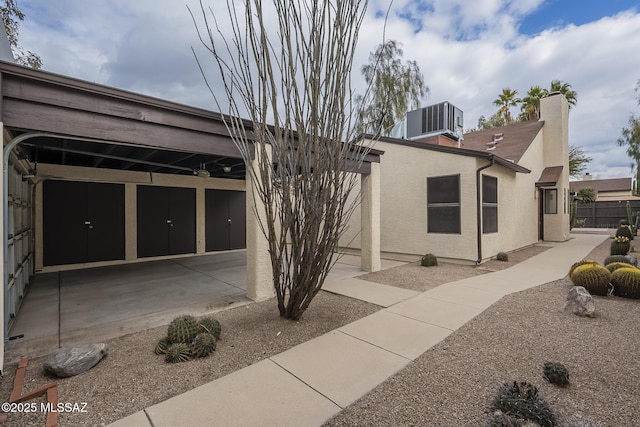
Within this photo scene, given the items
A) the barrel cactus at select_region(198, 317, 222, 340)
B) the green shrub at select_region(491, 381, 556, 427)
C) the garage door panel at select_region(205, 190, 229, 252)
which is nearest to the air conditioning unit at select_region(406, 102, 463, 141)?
the garage door panel at select_region(205, 190, 229, 252)

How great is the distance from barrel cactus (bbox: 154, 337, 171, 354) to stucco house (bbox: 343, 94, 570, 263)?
3746mm

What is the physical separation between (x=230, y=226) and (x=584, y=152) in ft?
76.6

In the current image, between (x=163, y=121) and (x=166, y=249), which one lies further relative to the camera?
(x=166, y=249)

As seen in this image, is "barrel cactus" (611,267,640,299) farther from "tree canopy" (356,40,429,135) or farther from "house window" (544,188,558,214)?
"tree canopy" (356,40,429,135)

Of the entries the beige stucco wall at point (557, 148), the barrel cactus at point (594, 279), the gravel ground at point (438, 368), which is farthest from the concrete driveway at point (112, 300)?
the beige stucco wall at point (557, 148)

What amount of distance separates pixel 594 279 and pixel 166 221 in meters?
10.6

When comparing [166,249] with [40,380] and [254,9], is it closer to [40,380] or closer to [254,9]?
[40,380]

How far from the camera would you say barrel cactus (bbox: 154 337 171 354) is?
301 centimetres

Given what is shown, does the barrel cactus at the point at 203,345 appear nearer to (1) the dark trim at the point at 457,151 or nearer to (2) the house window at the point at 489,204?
(1) the dark trim at the point at 457,151

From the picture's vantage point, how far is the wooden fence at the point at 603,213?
2124 centimetres

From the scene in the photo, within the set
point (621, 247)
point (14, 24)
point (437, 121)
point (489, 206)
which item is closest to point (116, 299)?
point (489, 206)

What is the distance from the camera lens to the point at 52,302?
4.76 metres

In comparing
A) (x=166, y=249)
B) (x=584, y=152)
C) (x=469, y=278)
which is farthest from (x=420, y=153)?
(x=584, y=152)

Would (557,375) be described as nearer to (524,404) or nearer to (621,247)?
(524,404)
